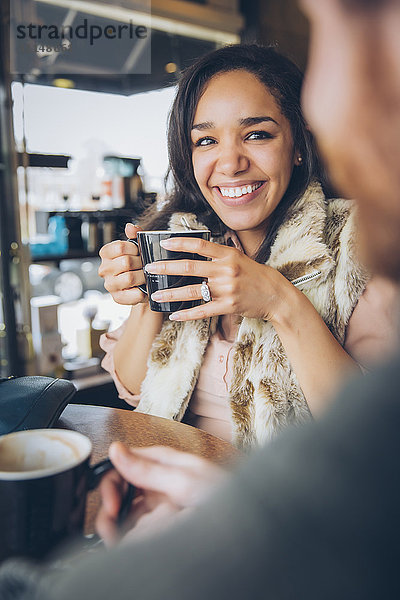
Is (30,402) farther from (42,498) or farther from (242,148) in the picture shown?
(242,148)

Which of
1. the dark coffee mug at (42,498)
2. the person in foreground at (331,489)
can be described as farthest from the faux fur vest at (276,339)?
the person in foreground at (331,489)

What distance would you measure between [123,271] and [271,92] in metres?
0.61

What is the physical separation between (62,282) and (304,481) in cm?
303

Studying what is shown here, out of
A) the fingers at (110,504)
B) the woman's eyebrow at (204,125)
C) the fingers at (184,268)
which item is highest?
the woman's eyebrow at (204,125)

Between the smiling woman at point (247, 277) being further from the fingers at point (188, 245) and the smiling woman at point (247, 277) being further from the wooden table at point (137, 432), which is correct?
the wooden table at point (137, 432)

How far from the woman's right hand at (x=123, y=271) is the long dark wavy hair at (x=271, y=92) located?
39cm

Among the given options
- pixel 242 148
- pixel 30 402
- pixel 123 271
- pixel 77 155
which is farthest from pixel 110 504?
pixel 77 155

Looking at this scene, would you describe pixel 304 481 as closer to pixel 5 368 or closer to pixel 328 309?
pixel 328 309

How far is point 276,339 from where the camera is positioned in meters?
1.21

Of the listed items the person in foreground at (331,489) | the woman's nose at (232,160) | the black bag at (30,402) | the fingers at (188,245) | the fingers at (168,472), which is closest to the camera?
the person in foreground at (331,489)

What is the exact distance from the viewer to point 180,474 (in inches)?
15.3

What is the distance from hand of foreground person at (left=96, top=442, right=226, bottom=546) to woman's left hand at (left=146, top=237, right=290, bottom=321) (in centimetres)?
57

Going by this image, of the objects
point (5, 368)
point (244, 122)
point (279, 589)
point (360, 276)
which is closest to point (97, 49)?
point (5, 368)

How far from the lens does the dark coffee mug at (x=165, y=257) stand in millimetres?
955
